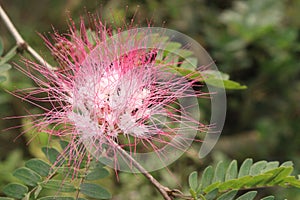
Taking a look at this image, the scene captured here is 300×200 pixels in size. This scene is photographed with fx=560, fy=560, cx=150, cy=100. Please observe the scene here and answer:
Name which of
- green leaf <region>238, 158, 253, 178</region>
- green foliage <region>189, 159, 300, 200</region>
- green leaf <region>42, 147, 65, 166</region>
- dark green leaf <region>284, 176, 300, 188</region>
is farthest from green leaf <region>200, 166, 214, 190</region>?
green leaf <region>42, 147, 65, 166</region>

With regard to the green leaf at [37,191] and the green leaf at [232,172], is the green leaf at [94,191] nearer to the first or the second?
the green leaf at [37,191]

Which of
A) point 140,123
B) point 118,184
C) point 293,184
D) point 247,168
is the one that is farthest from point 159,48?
point 118,184

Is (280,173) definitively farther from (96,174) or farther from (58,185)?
(58,185)

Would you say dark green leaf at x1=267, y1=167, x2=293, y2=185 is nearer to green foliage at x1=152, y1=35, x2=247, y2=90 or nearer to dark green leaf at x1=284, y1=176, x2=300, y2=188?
dark green leaf at x1=284, y1=176, x2=300, y2=188

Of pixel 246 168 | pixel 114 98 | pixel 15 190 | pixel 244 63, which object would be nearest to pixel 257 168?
pixel 246 168

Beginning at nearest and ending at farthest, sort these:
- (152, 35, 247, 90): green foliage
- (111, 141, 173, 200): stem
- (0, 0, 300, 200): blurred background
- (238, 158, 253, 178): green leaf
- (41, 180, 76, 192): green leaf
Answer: (111, 141, 173, 200): stem
(41, 180, 76, 192): green leaf
(238, 158, 253, 178): green leaf
(152, 35, 247, 90): green foliage
(0, 0, 300, 200): blurred background

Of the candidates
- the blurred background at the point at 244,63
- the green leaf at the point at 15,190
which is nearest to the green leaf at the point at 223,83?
the green leaf at the point at 15,190
